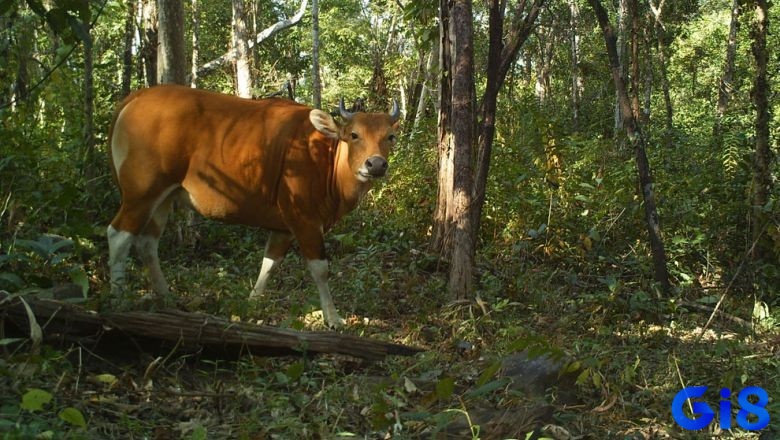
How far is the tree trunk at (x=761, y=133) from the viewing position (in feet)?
22.3

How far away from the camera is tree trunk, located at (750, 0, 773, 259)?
22.3 feet

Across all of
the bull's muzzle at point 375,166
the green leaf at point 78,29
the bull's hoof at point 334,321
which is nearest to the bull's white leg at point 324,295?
the bull's hoof at point 334,321

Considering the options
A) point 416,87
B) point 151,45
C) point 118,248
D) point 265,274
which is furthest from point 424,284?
point 416,87

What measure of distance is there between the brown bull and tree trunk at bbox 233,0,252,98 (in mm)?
11787

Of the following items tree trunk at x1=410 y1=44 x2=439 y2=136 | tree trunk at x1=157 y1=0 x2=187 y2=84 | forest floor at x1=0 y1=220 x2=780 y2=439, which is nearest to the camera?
forest floor at x1=0 y1=220 x2=780 y2=439

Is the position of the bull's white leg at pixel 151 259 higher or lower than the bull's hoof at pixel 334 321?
higher

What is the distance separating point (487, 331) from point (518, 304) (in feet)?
2.19

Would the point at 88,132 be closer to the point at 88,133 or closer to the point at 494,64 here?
the point at 88,133

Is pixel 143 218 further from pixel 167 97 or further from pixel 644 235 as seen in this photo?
pixel 644 235

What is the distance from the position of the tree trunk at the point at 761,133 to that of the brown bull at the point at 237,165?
10.3 feet

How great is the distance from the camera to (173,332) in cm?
411

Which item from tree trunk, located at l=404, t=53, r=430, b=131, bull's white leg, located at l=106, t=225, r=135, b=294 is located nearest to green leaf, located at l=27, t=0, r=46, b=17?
bull's white leg, located at l=106, t=225, r=135, b=294

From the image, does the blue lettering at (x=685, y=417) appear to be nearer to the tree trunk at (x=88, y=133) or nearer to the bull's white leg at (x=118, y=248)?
the bull's white leg at (x=118, y=248)

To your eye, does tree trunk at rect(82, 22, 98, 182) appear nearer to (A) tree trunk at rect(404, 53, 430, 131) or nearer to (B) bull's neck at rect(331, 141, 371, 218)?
(B) bull's neck at rect(331, 141, 371, 218)
